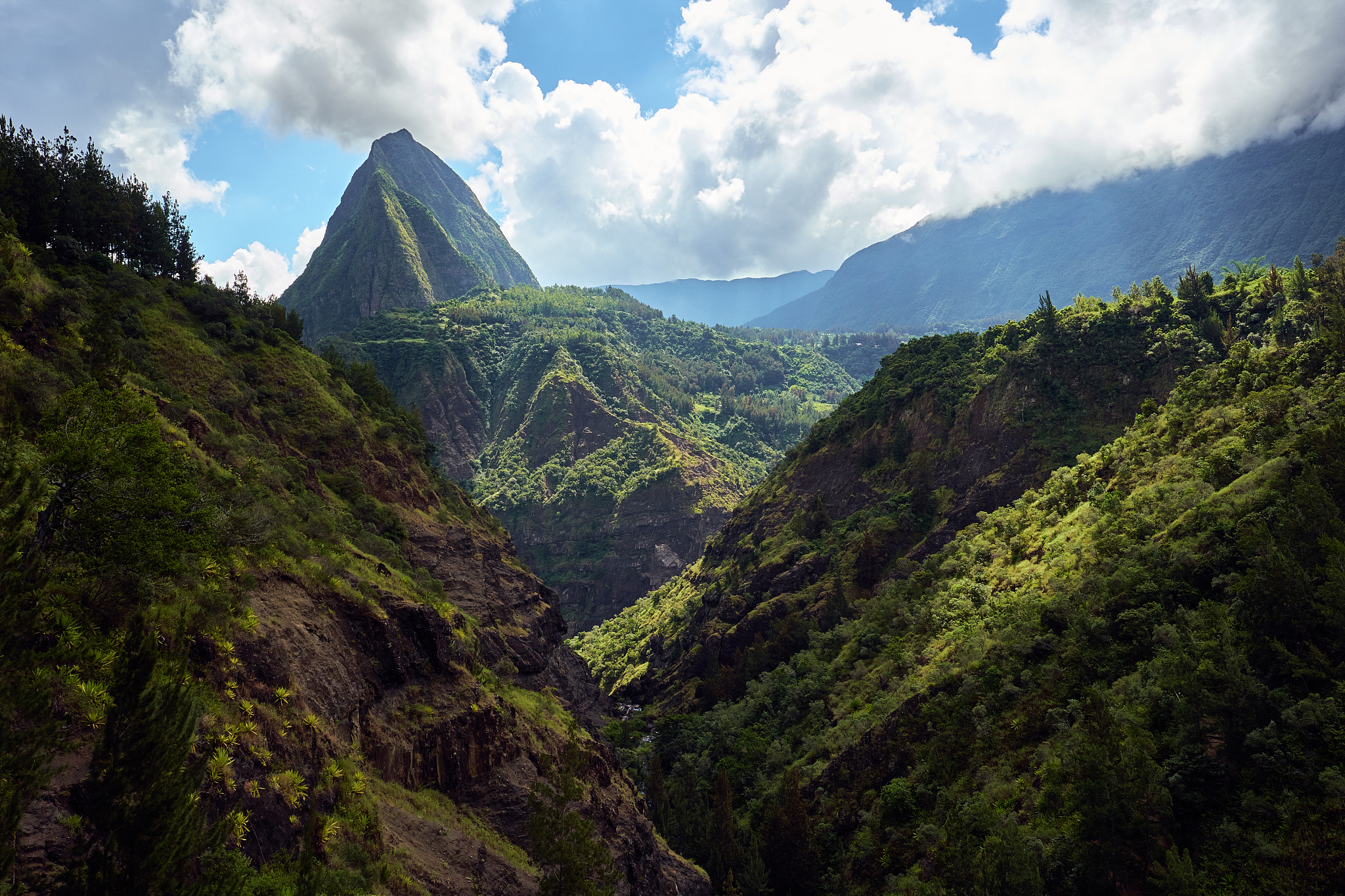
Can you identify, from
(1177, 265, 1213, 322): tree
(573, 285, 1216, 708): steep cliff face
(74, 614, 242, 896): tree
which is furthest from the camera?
(573, 285, 1216, 708): steep cliff face

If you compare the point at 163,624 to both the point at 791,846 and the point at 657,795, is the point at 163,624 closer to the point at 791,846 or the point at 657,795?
the point at 791,846

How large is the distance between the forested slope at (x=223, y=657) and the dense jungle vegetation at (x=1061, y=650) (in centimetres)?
1512

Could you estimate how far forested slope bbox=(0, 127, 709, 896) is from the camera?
12.4 m

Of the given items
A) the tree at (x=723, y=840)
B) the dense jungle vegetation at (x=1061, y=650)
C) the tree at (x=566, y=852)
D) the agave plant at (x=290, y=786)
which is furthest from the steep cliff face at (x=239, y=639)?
the dense jungle vegetation at (x=1061, y=650)

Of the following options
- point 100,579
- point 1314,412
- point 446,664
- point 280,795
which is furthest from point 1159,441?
point 100,579

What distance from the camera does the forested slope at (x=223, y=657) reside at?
12.4 m

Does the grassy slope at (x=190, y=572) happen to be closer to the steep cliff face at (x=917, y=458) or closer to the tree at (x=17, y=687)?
the tree at (x=17, y=687)

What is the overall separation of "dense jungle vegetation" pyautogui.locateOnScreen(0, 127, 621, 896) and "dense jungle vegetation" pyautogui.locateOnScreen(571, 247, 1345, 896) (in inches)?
809

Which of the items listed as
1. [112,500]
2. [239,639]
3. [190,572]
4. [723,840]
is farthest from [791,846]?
[112,500]

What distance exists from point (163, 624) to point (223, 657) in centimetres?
312

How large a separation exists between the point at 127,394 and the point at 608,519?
163861mm

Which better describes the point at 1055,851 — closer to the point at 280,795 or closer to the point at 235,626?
the point at 280,795

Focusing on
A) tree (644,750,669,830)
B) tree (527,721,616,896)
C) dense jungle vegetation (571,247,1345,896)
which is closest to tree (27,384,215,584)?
tree (527,721,616,896)

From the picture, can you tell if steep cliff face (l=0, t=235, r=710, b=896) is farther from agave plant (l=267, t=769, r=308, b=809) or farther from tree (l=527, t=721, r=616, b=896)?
tree (l=527, t=721, r=616, b=896)
